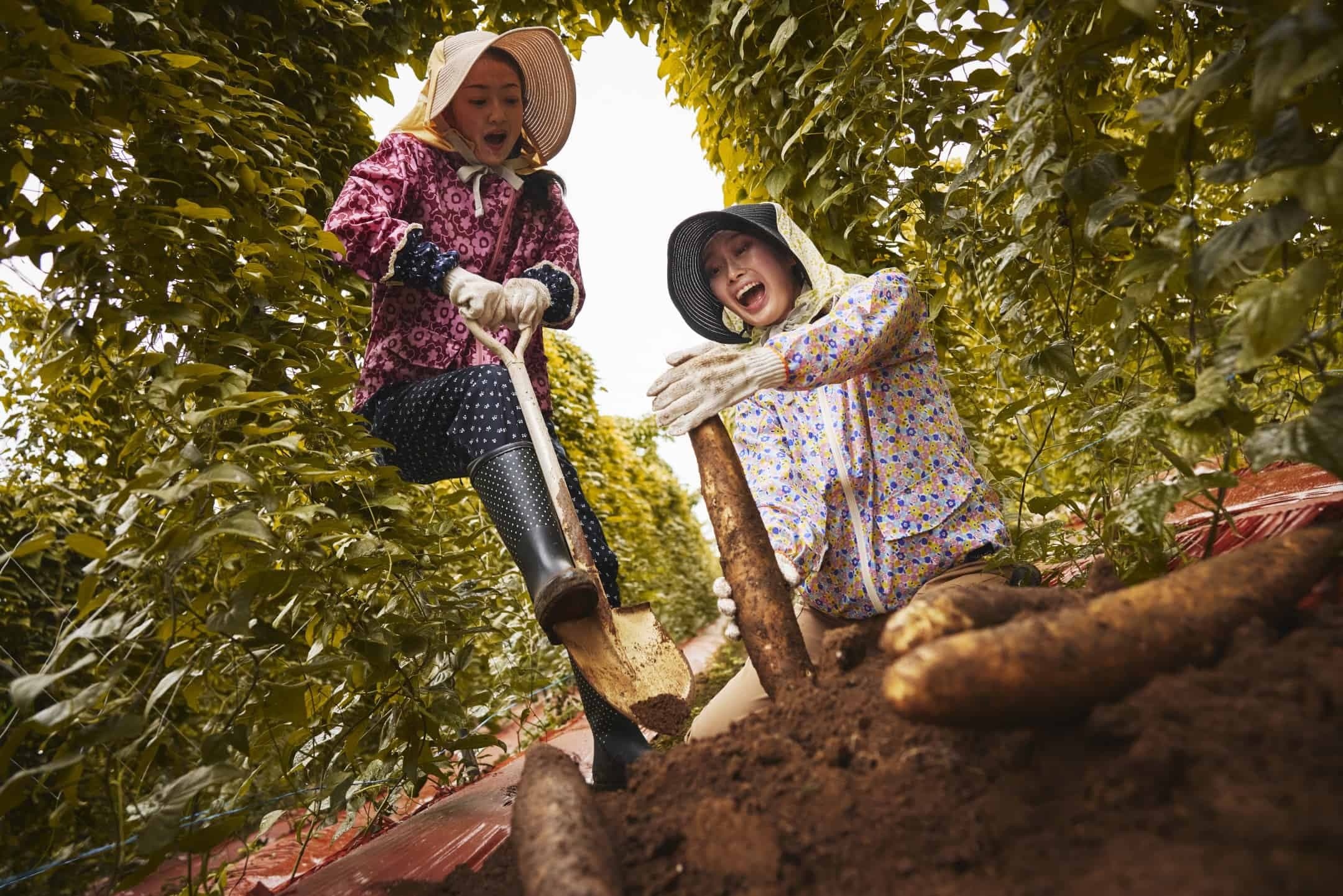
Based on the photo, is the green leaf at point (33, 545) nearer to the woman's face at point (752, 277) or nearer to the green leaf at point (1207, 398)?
the green leaf at point (1207, 398)

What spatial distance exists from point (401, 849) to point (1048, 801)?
1.47m

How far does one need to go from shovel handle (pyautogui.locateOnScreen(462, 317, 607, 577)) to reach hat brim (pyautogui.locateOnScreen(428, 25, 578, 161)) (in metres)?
0.74

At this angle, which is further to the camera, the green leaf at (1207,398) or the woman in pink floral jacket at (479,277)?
the woman in pink floral jacket at (479,277)

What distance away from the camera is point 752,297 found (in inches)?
86.7

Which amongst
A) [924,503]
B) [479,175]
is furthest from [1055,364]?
[479,175]

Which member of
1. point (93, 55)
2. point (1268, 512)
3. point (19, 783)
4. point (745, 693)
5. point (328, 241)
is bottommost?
point (1268, 512)

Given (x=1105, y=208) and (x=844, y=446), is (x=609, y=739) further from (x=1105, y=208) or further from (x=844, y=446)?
(x=1105, y=208)

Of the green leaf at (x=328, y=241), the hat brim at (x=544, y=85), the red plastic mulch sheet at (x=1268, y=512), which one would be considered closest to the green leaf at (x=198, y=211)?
the green leaf at (x=328, y=241)

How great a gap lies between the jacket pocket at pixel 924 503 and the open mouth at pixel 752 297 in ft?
2.33

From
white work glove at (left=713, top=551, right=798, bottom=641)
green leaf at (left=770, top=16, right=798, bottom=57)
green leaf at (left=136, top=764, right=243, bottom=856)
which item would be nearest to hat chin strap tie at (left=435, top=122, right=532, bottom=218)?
green leaf at (left=770, top=16, right=798, bottom=57)

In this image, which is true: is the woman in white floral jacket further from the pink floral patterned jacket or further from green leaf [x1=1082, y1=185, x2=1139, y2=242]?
green leaf [x1=1082, y1=185, x2=1139, y2=242]

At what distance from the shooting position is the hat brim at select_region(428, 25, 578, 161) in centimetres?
201

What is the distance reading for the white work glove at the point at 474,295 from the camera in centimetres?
169

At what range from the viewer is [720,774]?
2.82 ft
